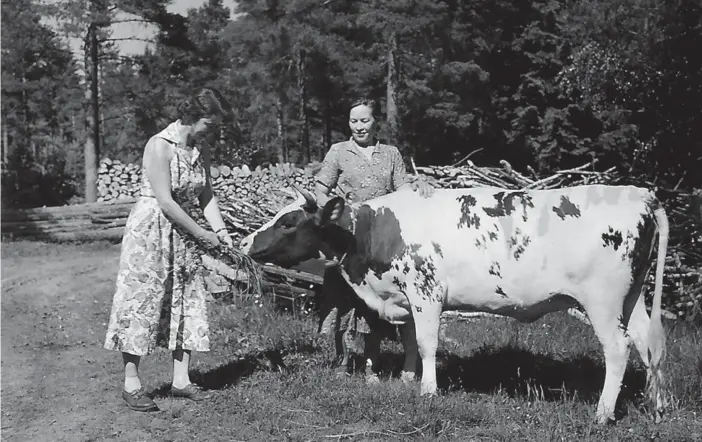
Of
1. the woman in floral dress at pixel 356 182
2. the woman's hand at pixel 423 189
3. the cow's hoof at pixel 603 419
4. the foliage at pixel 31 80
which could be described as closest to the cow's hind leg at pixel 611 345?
the cow's hoof at pixel 603 419

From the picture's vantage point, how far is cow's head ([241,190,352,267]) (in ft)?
17.4

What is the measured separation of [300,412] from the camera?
4941mm

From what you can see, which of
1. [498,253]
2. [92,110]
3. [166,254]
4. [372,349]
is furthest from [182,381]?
[92,110]

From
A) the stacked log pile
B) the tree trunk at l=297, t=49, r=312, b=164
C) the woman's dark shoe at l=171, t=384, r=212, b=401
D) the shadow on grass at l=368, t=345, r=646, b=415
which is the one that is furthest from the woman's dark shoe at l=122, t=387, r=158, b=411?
the tree trunk at l=297, t=49, r=312, b=164

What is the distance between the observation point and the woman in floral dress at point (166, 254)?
500cm

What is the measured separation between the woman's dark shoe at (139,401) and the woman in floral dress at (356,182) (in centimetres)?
145

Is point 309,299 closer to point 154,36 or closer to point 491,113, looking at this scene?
point 154,36

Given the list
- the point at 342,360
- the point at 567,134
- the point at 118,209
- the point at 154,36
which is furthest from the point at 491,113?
the point at 342,360

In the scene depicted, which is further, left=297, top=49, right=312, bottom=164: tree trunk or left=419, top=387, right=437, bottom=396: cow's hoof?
left=297, top=49, right=312, bottom=164: tree trunk

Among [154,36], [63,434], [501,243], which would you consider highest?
[154,36]

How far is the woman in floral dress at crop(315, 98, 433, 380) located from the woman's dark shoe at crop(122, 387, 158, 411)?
145 cm

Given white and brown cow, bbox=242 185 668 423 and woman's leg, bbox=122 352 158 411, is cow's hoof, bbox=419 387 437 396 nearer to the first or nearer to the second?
white and brown cow, bbox=242 185 668 423

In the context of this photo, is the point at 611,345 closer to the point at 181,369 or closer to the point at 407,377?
the point at 407,377

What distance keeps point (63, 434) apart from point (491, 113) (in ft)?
80.0
